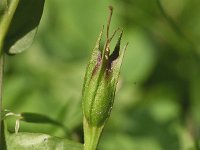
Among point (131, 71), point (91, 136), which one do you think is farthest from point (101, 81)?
point (131, 71)

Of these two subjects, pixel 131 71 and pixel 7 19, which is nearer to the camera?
pixel 7 19

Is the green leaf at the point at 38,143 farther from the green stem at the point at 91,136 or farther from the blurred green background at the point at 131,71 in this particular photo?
the blurred green background at the point at 131,71

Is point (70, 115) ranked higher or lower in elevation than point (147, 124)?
higher

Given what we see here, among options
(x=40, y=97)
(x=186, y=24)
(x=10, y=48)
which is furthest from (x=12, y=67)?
(x=10, y=48)

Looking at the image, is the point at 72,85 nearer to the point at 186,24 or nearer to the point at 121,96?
the point at 121,96

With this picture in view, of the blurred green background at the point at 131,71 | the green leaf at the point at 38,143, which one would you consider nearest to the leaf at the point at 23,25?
the green leaf at the point at 38,143

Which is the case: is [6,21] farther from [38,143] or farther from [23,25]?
[38,143]
